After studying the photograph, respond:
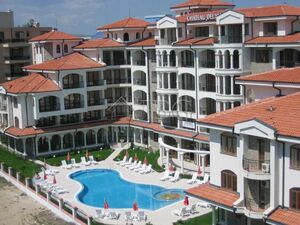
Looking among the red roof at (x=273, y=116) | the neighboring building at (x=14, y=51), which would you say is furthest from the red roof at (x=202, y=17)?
the neighboring building at (x=14, y=51)

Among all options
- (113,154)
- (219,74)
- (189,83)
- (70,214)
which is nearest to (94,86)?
(113,154)

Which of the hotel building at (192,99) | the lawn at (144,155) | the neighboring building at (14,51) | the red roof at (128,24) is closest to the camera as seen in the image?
the hotel building at (192,99)

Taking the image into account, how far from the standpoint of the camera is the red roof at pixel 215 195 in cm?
2872

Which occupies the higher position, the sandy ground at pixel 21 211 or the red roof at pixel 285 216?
the red roof at pixel 285 216

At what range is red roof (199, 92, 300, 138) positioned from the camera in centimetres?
2603

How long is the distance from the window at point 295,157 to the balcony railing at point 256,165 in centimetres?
145

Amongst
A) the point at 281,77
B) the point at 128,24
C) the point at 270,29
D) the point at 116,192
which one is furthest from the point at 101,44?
the point at 281,77

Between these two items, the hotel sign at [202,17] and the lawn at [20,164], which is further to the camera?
the lawn at [20,164]

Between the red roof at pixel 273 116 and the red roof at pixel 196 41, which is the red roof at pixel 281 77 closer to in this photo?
the red roof at pixel 273 116

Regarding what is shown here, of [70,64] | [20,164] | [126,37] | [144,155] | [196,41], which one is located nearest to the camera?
[196,41]

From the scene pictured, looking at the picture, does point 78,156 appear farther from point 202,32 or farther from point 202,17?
point 202,17

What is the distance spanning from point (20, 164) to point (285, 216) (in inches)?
1318

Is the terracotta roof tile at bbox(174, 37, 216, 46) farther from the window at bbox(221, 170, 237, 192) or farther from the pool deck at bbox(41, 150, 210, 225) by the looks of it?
the window at bbox(221, 170, 237, 192)

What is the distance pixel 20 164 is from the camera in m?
52.4
